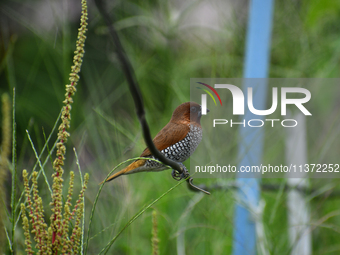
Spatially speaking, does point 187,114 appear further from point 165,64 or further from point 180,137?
point 165,64

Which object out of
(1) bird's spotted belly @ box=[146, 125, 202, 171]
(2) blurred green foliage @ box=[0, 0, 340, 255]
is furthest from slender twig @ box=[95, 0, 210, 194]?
(2) blurred green foliage @ box=[0, 0, 340, 255]

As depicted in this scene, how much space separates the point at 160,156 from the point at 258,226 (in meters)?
0.39

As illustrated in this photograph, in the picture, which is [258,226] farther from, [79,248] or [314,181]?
[79,248]

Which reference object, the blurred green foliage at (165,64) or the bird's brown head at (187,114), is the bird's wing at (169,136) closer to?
the bird's brown head at (187,114)

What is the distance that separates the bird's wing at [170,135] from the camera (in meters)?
0.20

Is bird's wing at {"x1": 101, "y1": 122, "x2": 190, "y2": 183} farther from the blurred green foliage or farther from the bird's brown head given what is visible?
the blurred green foliage

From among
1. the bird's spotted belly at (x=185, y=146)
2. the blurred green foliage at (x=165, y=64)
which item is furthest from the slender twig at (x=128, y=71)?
the blurred green foliage at (x=165, y=64)

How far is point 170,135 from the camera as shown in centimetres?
21

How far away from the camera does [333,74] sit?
0.74 metres

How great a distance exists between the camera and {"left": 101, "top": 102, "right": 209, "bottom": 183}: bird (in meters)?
0.19

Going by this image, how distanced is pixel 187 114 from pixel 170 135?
2 cm

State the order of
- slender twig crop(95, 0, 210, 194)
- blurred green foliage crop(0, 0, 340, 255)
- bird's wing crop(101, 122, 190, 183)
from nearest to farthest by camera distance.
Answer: slender twig crop(95, 0, 210, 194) → bird's wing crop(101, 122, 190, 183) → blurred green foliage crop(0, 0, 340, 255)

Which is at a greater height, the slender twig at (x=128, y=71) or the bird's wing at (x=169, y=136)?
the slender twig at (x=128, y=71)

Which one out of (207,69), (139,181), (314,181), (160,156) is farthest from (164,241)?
(160,156)
